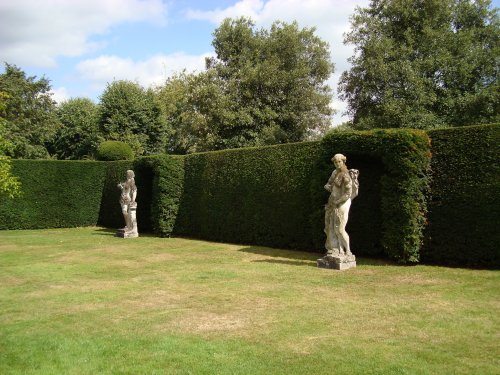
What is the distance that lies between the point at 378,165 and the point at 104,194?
50.1 ft

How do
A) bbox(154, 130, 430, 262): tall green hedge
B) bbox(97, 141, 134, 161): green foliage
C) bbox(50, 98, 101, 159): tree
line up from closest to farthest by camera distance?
bbox(154, 130, 430, 262): tall green hedge < bbox(97, 141, 134, 161): green foliage < bbox(50, 98, 101, 159): tree

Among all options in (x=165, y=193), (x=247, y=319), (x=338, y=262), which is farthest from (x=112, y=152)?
(x=247, y=319)

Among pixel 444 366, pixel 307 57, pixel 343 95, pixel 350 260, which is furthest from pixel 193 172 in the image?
pixel 307 57

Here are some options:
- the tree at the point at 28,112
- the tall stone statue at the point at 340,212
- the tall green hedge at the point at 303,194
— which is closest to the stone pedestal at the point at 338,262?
the tall stone statue at the point at 340,212

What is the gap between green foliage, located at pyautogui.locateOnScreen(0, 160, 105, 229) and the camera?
19.4m

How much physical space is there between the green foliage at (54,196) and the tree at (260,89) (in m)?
8.03

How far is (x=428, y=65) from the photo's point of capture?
20.8 meters

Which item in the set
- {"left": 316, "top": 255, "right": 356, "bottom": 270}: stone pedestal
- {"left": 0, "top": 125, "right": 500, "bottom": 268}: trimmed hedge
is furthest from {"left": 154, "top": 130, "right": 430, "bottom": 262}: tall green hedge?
{"left": 316, "top": 255, "right": 356, "bottom": 270}: stone pedestal

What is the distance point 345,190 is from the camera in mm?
9148

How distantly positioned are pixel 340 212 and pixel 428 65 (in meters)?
14.9

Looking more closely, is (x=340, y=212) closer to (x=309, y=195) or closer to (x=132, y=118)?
(x=309, y=195)

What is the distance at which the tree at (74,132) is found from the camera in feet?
116

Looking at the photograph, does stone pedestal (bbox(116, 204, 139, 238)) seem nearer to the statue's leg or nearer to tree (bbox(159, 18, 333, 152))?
the statue's leg

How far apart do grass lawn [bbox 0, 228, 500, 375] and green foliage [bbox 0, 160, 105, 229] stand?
401 inches
